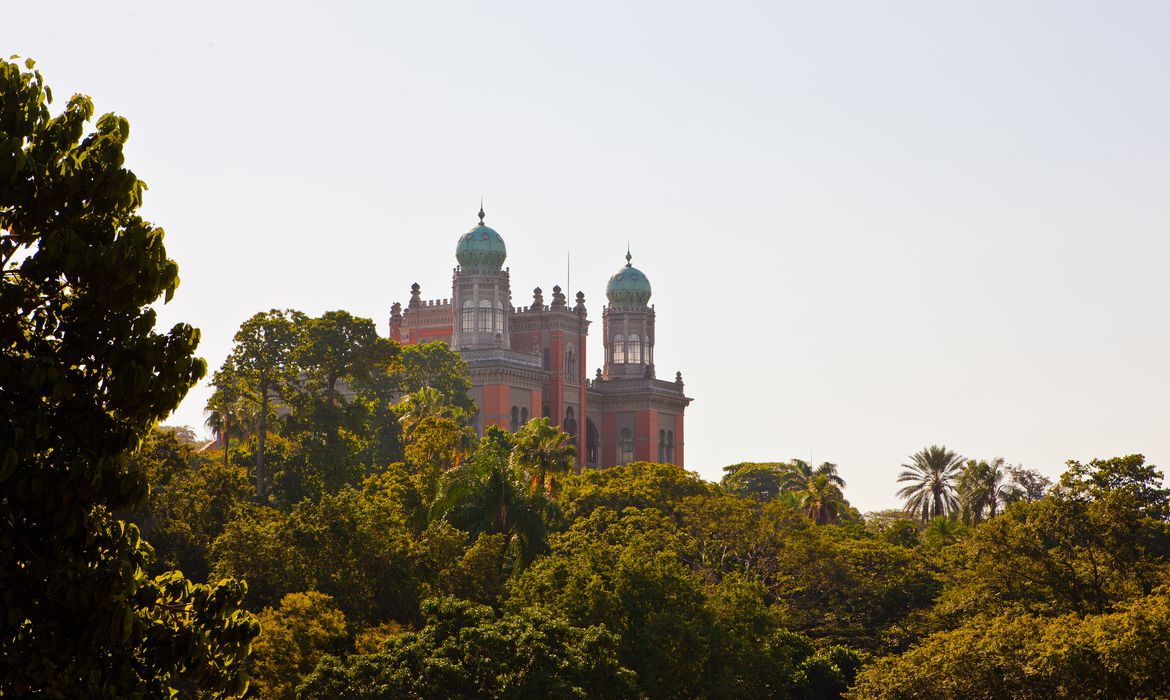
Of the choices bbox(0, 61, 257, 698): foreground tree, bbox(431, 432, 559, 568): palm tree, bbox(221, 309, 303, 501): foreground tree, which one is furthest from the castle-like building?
bbox(0, 61, 257, 698): foreground tree

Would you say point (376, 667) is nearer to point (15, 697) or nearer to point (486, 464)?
point (486, 464)

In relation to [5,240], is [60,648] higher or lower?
lower

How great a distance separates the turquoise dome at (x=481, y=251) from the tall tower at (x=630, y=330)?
12.3 metres

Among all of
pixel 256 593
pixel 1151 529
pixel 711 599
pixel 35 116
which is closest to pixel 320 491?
pixel 256 593

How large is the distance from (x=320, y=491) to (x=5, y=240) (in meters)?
41.3

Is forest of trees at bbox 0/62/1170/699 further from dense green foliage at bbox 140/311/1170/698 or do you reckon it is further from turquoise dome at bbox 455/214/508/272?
turquoise dome at bbox 455/214/508/272

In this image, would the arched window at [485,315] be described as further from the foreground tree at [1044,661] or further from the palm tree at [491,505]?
the foreground tree at [1044,661]

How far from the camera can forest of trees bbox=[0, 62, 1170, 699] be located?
17.0 meters

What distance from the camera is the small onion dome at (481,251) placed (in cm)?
9306

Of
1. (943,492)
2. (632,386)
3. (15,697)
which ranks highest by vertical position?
(632,386)

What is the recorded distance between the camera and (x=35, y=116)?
17734 mm

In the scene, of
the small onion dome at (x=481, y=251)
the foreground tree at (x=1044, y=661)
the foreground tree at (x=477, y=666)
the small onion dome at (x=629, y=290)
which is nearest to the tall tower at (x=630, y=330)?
the small onion dome at (x=629, y=290)

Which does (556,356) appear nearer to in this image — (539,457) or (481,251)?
(481,251)

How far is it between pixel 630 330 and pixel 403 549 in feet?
195
